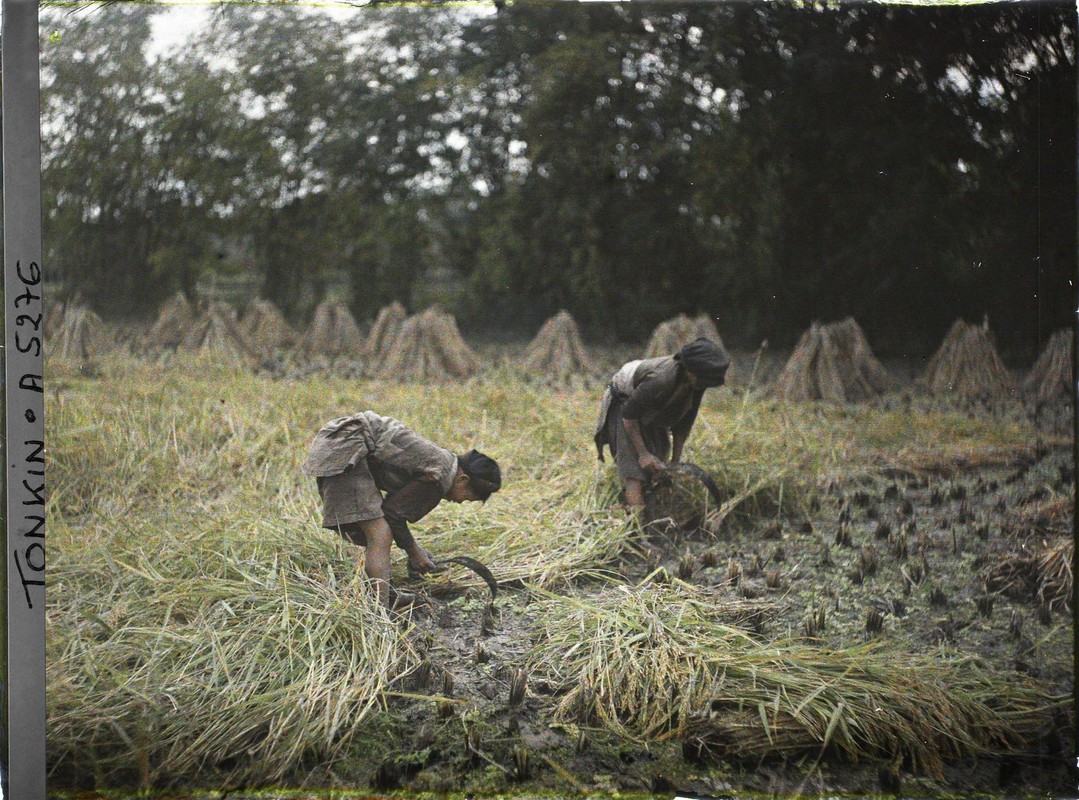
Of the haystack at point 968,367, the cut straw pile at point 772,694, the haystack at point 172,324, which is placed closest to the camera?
the cut straw pile at point 772,694

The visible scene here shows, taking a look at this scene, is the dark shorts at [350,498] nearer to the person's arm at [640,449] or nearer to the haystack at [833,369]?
the person's arm at [640,449]

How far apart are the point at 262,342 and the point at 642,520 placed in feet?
6.53

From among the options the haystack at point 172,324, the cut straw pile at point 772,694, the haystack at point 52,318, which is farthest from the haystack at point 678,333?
the haystack at point 52,318

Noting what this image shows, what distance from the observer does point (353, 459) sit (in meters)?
3.64

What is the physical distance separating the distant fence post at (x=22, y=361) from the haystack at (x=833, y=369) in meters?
3.40

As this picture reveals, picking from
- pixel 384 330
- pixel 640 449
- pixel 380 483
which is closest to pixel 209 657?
pixel 380 483

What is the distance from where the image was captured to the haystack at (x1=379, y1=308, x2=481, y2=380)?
3875 millimetres

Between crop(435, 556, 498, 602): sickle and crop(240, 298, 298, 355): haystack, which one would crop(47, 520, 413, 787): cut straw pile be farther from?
crop(240, 298, 298, 355): haystack

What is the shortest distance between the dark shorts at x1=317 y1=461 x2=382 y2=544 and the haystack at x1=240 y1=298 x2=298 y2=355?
729mm

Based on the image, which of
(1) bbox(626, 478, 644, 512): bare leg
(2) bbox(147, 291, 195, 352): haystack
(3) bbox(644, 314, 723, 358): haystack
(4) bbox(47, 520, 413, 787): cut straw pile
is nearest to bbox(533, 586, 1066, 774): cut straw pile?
(1) bbox(626, 478, 644, 512): bare leg

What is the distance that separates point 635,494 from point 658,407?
417 mm

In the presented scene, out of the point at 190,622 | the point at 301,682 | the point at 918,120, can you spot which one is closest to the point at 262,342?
the point at 190,622

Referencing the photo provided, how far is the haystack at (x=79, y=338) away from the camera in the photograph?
3746mm

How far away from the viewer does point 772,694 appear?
11.2 feet
